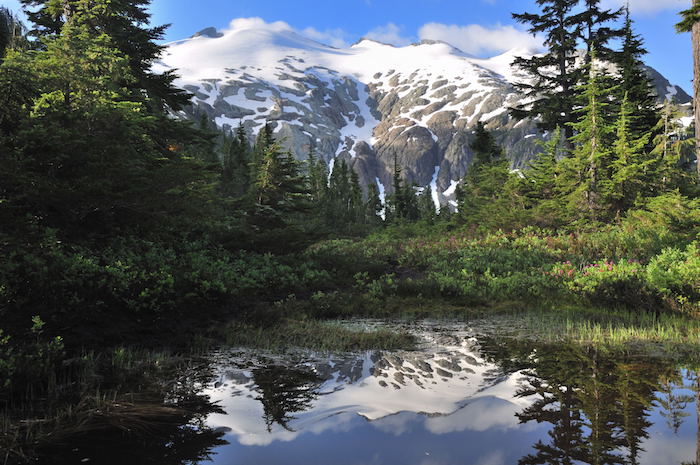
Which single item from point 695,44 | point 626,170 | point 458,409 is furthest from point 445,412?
point 626,170

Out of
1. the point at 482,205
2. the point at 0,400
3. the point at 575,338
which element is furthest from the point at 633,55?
the point at 0,400

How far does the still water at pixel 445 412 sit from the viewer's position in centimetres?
333

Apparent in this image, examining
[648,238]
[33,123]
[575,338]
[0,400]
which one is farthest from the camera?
[648,238]

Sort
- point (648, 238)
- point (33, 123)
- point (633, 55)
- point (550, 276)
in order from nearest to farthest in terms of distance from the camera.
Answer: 1. point (33, 123)
2. point (550, 276)
3. point (648, 238)
4. point (633, 55)

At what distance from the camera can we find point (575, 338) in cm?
714

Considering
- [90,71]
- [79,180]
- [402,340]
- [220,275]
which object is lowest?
[402,340]

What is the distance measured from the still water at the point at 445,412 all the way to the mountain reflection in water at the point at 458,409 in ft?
0.04

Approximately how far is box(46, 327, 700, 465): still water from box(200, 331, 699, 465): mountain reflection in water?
0.01 m

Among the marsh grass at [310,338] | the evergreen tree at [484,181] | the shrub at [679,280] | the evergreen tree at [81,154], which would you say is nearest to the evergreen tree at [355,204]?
the evergreen tree at [484,181]

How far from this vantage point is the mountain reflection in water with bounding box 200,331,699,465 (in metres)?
3.36

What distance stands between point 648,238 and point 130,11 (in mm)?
23388

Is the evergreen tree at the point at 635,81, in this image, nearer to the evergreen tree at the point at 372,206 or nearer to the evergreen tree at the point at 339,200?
the evergreen tree at the point at 339,200

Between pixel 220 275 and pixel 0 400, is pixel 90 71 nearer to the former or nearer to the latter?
pixel 220 275

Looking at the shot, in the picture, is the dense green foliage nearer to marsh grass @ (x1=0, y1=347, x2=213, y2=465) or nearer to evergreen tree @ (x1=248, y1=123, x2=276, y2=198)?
marsh grass @ (x1=0, y1=347, x2=213, y2=465)
